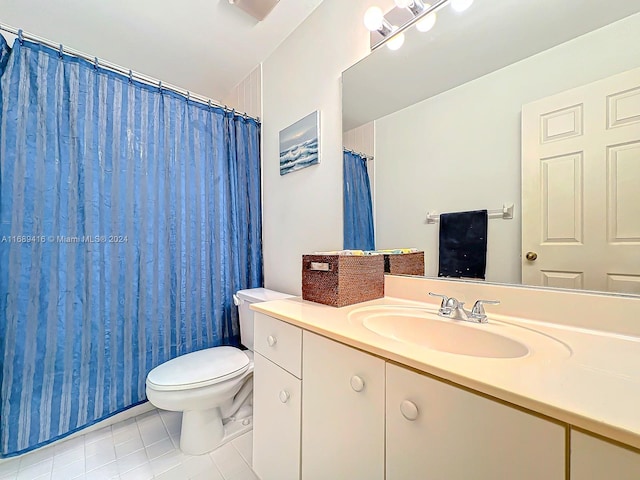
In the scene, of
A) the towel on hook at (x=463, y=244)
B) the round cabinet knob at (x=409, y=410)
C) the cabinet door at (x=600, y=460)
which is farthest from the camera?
the towel on hook at (x=463, y=244)

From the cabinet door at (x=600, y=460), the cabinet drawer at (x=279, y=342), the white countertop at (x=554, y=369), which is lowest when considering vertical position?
the cabinet drawer at (x=279, y=342)

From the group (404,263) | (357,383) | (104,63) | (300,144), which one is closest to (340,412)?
(357,383)

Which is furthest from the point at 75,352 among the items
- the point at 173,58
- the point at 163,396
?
the point at 173,58

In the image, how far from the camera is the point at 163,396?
1140mm

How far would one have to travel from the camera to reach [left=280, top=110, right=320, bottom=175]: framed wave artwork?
143 cm

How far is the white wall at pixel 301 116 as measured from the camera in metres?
1.31

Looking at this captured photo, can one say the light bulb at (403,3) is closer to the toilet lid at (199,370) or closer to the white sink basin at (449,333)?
the white sink basin at (449,333)

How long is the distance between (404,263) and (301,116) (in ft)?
3.40

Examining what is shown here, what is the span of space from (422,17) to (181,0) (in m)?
1.20

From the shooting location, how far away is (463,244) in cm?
96

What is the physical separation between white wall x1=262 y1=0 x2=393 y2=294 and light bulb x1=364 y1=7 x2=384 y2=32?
76 mm

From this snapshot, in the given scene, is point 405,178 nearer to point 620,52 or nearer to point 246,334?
point 620,52

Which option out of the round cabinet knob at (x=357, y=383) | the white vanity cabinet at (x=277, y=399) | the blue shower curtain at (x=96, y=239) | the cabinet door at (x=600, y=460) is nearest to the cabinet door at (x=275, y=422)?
the white vanity cabinet at (x=277, y=399)

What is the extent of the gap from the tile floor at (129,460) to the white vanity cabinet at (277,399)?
0.30 m
